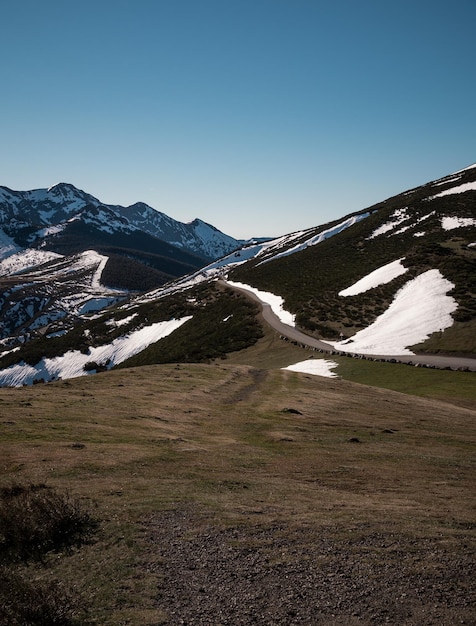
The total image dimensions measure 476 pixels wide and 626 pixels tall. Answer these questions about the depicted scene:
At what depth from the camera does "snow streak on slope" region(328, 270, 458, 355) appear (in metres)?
53.7

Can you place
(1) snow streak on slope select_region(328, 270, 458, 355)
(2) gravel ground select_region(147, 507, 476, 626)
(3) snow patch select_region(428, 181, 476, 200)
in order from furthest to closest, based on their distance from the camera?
(3) snow patch select_region(428, 181, 476, 200) → (1) snow streak on slope select_region(328, 270, 458, 355) → (2) gravel ground select_region(147, 507, 476, 626)

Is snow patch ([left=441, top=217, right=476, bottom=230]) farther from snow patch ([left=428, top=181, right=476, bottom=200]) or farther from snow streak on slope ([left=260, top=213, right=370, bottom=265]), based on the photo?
snow streak on slope ([left=260, top=213, right=370, bottom=265])

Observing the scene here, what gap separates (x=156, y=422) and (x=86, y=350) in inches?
2754

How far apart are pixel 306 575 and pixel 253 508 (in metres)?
3.25

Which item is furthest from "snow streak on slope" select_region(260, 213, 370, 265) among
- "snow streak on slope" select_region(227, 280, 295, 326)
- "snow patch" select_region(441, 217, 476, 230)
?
"snow patch" select_region(441, 217, 476, 230)

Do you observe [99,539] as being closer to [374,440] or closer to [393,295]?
[374,440]

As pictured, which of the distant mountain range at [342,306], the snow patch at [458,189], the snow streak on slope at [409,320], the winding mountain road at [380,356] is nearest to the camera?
the winding mountain road at [380,356]

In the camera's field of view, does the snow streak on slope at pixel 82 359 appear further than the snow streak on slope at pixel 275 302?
Yes

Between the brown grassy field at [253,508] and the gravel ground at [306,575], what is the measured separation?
0.03 meters

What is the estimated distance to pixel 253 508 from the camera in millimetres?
11656

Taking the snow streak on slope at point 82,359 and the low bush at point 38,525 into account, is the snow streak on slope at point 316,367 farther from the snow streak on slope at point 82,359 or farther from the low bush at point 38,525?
the snow streak on slope at point 82,359

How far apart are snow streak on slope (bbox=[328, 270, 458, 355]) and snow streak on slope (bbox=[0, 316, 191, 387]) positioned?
40239mm

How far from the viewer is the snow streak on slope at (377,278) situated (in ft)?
259

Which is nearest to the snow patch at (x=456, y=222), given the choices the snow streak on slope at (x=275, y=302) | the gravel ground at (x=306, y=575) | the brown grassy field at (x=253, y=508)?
the snow streak on slope at (x=275, y=302)
